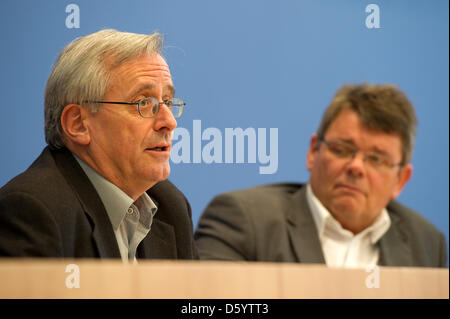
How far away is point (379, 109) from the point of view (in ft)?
6.50

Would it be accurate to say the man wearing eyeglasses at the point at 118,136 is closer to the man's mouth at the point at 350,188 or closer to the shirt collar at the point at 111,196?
the shirt collar at the point at 111,196

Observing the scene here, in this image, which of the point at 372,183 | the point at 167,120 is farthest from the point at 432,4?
the point at 167,120

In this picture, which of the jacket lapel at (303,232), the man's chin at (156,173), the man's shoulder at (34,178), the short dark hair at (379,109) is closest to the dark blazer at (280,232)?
the jacket lapel at (303,232)

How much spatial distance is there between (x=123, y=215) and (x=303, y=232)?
2.04 feet

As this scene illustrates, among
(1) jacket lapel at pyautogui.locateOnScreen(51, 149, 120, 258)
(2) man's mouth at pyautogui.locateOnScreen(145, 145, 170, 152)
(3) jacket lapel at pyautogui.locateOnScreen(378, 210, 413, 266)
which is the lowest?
(3) jacket lapel at pyautogui.locateOnScreen(378, 210, 413, 266)

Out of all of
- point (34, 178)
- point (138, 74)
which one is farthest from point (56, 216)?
point (138, 74)

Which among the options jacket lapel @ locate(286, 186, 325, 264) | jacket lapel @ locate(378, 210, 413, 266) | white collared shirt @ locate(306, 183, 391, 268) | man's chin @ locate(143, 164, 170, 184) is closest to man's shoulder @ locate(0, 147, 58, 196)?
man's chin @ locate(143, 164, 170, 184)

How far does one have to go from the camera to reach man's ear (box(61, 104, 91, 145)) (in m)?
1.59

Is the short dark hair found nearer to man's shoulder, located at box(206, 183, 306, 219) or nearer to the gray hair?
man's shoulder, located at box(206, 183, 306, 219)

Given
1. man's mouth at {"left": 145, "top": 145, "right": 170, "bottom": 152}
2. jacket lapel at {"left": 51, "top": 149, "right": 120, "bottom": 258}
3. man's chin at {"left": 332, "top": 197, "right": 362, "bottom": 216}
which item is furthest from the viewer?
man's chin at {"left": 332, "top": 197, "right": 362, "bottom": 216}

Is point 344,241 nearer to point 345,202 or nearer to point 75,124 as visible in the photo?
point 345,202

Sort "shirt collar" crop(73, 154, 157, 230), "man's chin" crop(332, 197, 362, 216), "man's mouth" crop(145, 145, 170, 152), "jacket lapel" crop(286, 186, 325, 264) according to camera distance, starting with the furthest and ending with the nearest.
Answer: "man's chin" crop(332, 197, 362, 216), "jacket lapel" crop(286, 186, 325, 264), "man's mouth" crop(145, 145, 170, 152), "shirt collar" crop(73, 154, 157, 230)

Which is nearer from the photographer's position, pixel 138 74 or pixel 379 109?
pixel 138 74
